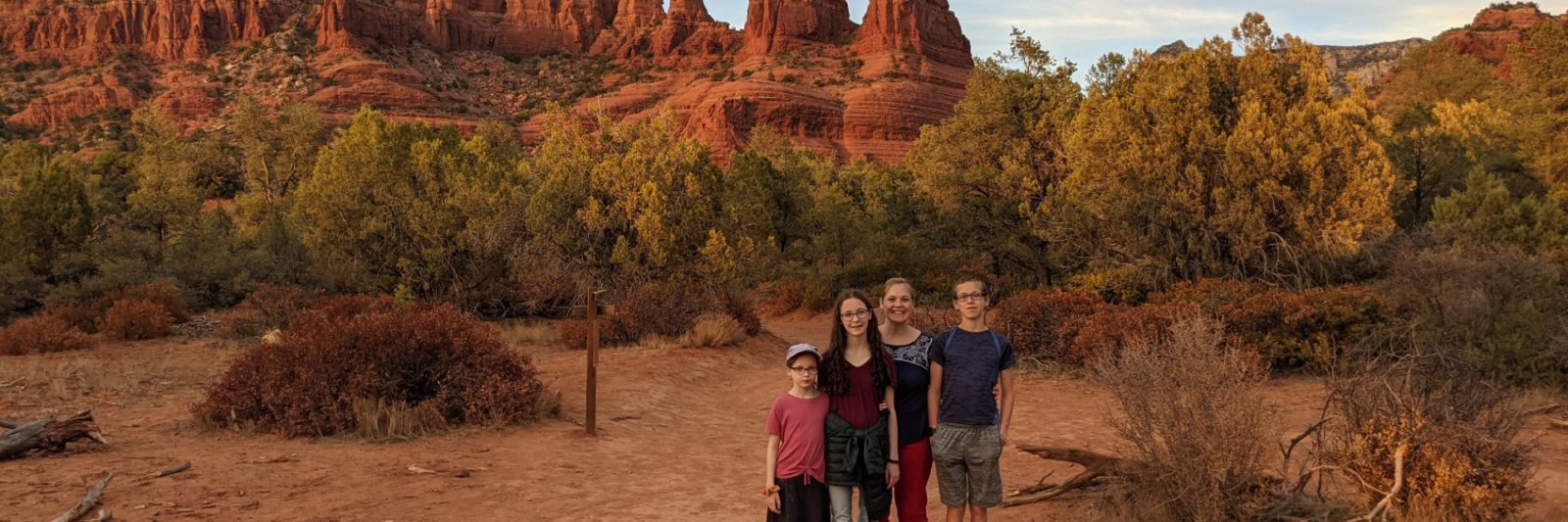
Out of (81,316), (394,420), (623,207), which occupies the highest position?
(623,207)

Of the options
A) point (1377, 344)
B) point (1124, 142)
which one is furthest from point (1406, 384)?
point (1124, 142)

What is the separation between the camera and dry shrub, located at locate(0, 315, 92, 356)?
13734mm

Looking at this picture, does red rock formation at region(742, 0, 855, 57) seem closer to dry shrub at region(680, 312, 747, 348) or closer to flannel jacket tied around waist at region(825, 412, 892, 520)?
dry shrub at region(680, 312, 747, 348)

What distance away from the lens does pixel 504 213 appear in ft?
61.5

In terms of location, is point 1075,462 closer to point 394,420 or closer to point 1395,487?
point 1395,487

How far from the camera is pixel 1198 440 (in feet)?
16.4

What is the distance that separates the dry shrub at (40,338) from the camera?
45.1 ft

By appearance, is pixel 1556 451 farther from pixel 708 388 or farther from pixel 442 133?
pixel 442 133

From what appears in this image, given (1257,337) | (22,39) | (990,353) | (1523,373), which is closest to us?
(990,353)

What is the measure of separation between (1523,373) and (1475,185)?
30.4 feet

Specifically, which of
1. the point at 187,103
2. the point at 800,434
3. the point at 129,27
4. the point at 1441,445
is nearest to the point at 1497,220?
the point at 1441,445

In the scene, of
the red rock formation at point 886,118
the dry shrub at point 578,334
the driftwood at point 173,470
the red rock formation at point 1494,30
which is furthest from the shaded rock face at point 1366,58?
the driftwood at point 173,470

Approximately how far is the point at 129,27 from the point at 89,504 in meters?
114

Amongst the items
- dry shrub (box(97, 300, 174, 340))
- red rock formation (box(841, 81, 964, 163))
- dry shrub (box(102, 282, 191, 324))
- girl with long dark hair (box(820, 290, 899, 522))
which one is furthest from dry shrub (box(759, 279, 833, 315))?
red rock formation (box(841, 81, 964, 163))
